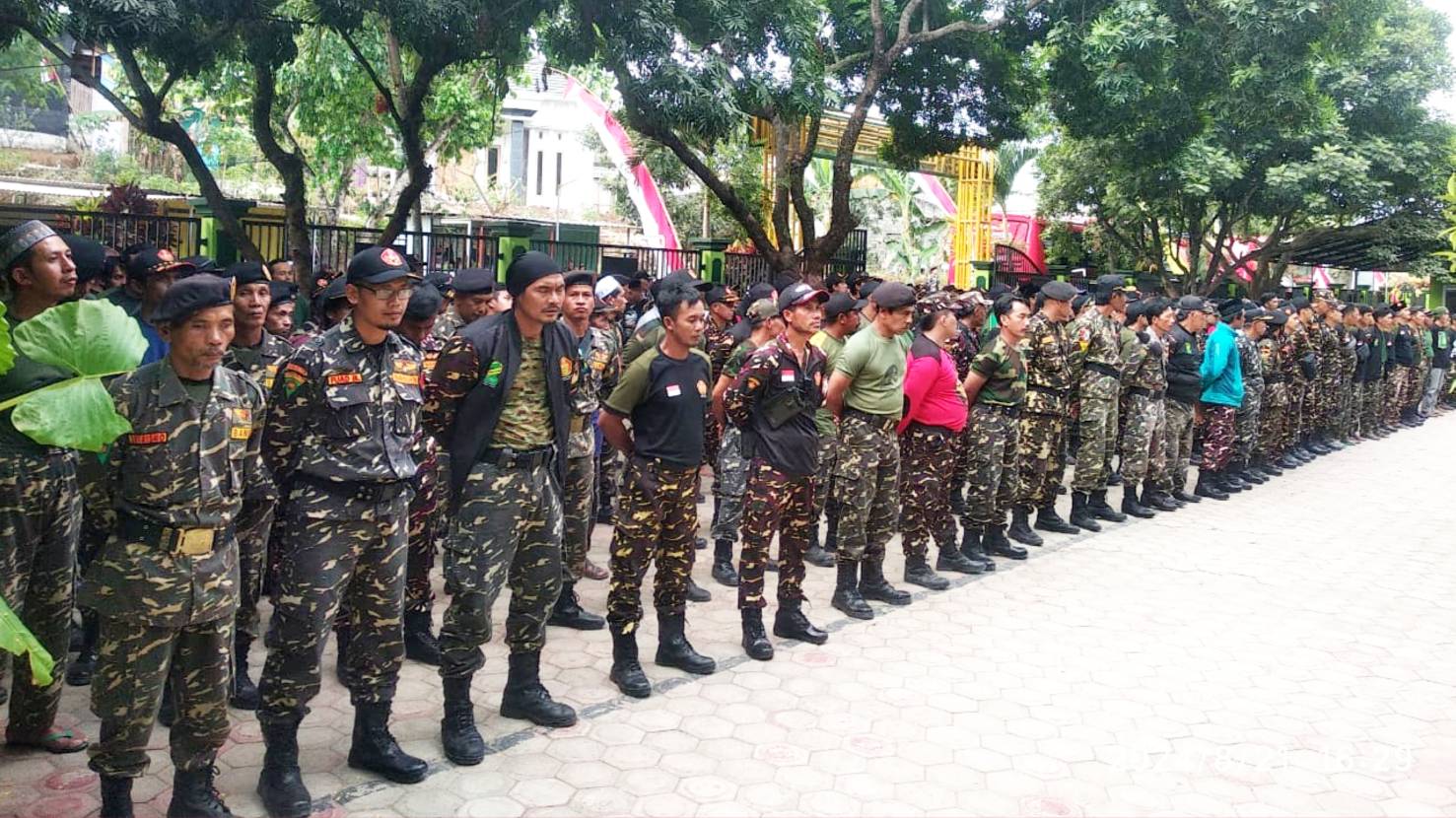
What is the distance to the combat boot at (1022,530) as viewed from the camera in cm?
816

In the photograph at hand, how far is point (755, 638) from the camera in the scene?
546 cm

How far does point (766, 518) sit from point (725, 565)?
1725 millimetres

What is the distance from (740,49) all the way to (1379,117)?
13149 millimetres

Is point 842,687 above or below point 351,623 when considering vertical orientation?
below

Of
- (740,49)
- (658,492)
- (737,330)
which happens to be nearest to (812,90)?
(740,49)

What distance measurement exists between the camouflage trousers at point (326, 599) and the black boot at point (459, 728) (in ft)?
1.22

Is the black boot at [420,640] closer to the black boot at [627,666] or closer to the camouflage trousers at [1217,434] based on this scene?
the black boot at [627,666]

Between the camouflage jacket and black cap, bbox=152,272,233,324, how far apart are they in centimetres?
16

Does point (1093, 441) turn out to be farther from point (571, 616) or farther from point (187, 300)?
point (187, 300)

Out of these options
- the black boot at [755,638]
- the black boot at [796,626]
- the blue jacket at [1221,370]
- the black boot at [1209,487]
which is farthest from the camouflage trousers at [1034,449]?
the black boot at [755,638]

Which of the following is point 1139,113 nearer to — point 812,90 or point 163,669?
point 812,90

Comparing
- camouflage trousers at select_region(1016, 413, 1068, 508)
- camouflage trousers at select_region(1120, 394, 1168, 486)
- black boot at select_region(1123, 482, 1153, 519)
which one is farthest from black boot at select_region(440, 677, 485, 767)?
black boot at select_region(1123, 482, 1153, 519)

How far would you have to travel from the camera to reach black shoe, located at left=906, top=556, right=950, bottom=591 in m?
6.82

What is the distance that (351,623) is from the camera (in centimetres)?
385
